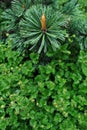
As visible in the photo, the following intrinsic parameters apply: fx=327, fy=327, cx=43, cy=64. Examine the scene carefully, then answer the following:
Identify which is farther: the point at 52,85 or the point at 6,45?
the point at 6,45

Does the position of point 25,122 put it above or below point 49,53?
below

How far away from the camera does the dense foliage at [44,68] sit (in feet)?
8.17

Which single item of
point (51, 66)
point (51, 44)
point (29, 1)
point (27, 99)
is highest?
point (29, 1)

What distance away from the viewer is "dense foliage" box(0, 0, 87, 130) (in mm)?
2491

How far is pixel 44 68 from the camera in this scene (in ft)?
8.64

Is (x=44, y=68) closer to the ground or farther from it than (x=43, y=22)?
closer to the ground

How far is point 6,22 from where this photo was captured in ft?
9.04

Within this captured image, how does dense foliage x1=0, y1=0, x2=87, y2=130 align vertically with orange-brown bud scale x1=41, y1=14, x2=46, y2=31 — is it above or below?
below

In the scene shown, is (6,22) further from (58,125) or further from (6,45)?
(58,125)

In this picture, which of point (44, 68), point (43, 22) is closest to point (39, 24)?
point (43, 22)

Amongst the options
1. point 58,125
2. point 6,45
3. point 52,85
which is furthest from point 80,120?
point 6,45

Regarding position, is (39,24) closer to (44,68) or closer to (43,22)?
(43,22)

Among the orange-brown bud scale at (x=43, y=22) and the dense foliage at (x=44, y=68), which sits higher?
the orange-brown bud scale at (x=43, y=22)

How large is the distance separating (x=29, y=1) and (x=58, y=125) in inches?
40.8
